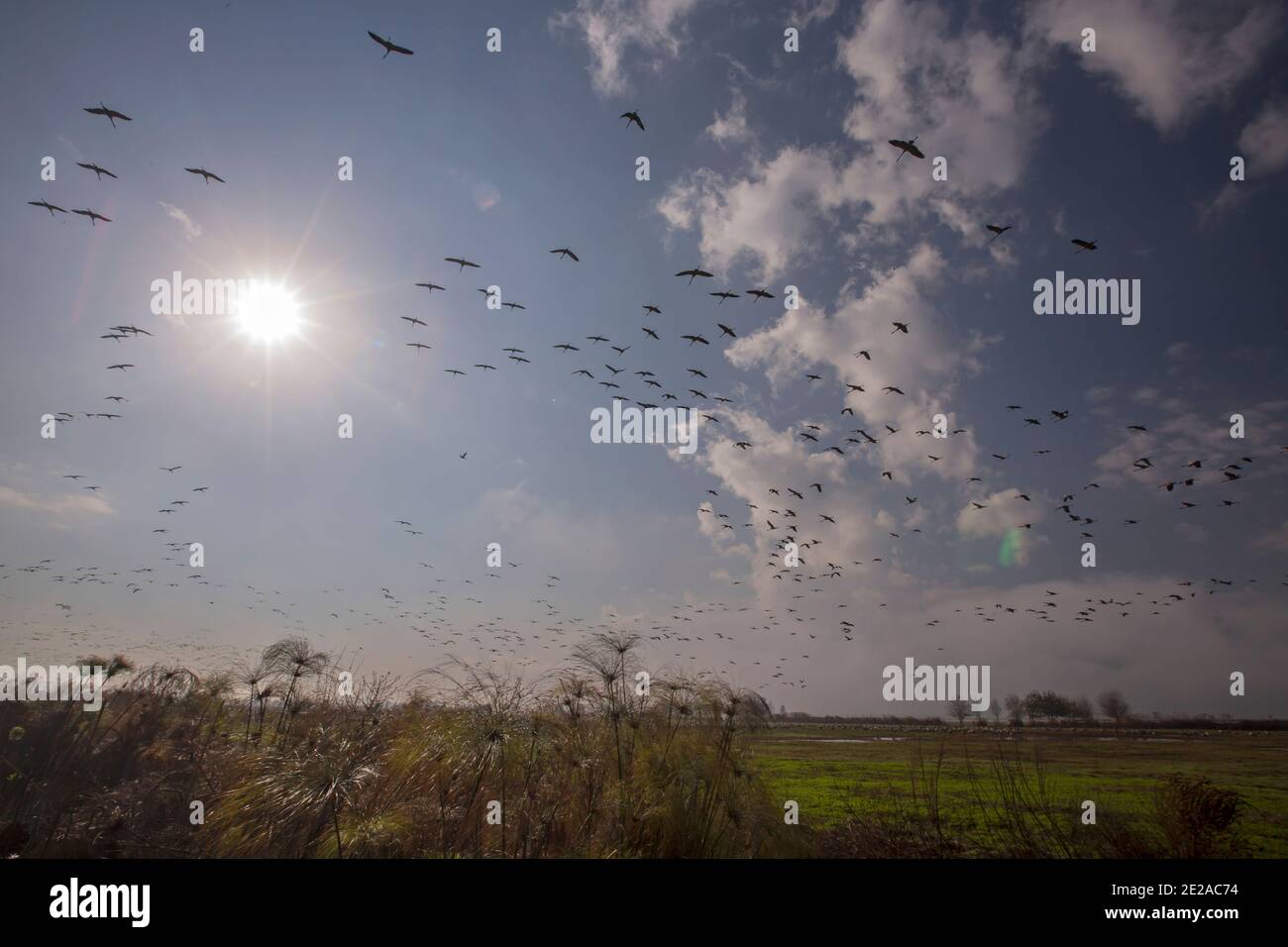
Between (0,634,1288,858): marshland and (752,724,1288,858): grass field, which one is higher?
(0,634,1288,858): marshland

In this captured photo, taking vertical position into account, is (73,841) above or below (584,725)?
below

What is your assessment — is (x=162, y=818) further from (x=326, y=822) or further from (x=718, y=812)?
(x=718, y=812)

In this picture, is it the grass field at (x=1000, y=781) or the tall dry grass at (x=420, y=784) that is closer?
the tall dry grass at (x=420, y=784)

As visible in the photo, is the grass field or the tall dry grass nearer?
the tall dry grass

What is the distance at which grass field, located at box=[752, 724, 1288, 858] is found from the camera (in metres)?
14.8

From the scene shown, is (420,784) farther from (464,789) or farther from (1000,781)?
(1000,781)

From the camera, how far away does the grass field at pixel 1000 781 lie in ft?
48.4

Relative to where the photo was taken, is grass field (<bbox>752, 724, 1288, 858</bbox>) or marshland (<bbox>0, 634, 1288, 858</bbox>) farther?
grass field (<bbox>752, 724, 1288, 858</bbox>)

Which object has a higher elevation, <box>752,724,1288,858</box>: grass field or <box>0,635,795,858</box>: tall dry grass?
<box>0,635,795,858</box>: tall dry grass

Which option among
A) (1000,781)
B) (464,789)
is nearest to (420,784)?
(464,789)
